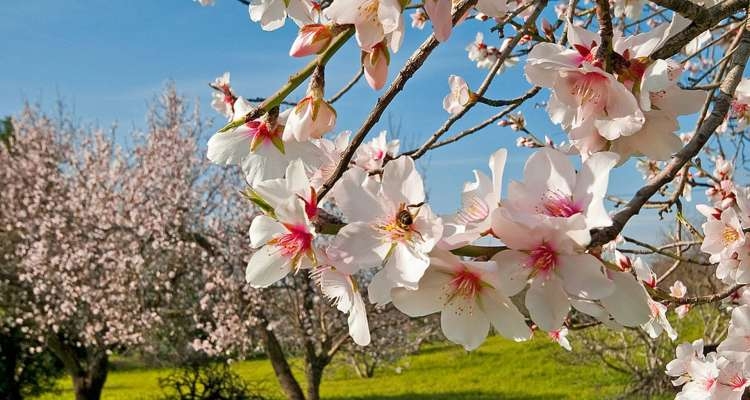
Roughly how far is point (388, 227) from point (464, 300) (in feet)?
0.42

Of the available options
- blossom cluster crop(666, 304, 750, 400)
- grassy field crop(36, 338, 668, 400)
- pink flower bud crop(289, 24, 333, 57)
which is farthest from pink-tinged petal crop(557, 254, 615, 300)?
grassy field crop(36, 338, 668, 400)

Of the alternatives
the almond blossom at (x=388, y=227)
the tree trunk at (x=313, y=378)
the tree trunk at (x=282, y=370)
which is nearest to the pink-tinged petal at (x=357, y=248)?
the almond blossom at (x=388, y=227)

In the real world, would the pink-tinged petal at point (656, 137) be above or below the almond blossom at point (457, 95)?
below

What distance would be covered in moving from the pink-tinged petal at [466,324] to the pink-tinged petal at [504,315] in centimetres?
1

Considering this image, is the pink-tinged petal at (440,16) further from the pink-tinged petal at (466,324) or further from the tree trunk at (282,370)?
the tree trunk at (282,370)

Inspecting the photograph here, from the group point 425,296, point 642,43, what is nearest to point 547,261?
point 425,296

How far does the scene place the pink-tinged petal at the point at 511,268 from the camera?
663mm

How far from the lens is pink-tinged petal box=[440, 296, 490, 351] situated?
2.55 feet

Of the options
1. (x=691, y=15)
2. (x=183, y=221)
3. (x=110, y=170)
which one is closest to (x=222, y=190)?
(x=183, y=221)

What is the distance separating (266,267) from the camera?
2.67 feet

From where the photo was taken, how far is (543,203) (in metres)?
0.71

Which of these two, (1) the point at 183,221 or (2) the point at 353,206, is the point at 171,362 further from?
(2) the point at 353,206

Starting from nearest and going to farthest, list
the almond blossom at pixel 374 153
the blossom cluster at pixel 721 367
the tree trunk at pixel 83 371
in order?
the almond blossom at pixel 374 153 → the blossom cluster at pixel 721 367 → the tree trunk at pixel 83 371

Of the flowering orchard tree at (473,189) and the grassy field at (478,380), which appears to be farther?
the grassy field at (478,380)
